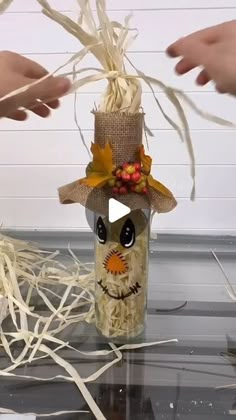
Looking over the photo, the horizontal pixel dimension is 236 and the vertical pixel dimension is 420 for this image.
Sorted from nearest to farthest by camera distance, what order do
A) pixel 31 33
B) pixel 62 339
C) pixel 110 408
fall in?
pixel 110 408 → pixel 62 339 → pixel 31 33

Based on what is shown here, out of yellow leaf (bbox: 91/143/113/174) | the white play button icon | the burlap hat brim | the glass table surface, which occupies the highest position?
yellow leaf (bbox: 91/143/113/174)

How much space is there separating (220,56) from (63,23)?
17 cm

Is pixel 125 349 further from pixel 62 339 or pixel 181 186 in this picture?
pixel 181 186

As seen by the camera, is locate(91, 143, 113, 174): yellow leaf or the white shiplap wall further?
the white shiplap wall

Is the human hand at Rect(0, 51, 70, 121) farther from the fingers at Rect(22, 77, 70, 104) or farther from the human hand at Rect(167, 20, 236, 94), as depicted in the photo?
the human hand at Rect(167, 20, 236, 94)

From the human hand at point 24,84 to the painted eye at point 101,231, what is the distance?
134 millimetres

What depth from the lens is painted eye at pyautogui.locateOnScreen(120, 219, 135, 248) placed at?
599 millimetres

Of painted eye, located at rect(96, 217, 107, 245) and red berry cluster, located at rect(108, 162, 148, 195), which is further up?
red berry cluster, located at rect(108, 162, 148, 195)

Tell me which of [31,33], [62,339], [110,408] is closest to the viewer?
[110,408]

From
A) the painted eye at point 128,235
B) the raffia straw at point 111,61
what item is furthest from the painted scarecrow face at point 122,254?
the raffia straw at point 111,61

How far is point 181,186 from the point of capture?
1032mm

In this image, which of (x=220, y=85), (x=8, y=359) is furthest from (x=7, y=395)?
(x=220, y=85)

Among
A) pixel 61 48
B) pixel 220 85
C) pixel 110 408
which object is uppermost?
pixel 61 48

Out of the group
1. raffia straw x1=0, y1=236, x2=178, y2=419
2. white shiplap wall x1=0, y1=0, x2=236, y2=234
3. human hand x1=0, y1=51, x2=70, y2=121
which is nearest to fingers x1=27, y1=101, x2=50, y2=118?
human hand x1=0, y1=51, x2=70, y2=121
